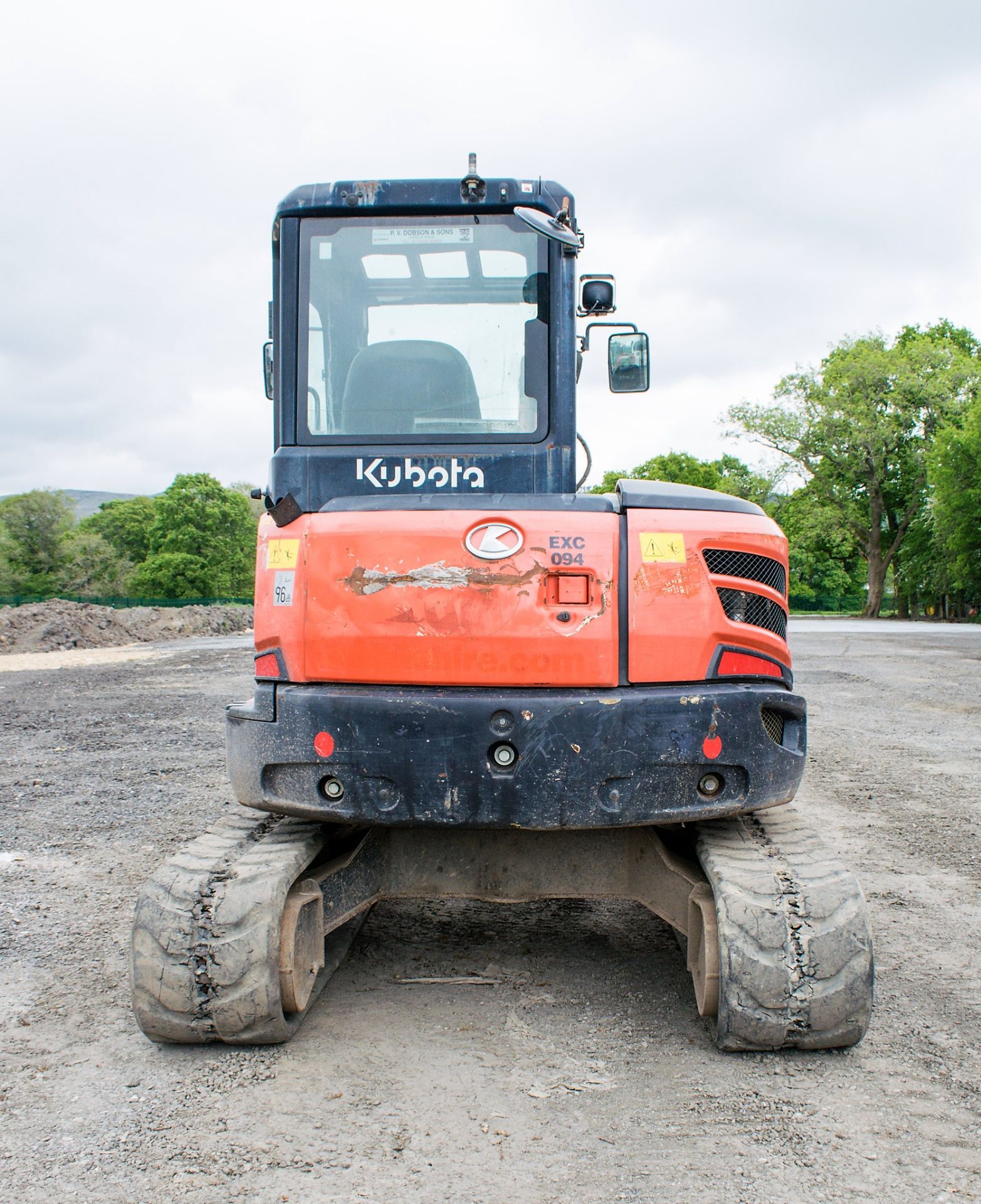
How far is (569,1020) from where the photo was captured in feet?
12.6

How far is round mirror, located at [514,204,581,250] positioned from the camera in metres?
3.77

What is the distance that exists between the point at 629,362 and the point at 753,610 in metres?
1.14

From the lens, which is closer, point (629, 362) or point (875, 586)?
point (629, 362)

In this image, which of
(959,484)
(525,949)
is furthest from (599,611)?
(959,484)

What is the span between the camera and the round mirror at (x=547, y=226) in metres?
3.77

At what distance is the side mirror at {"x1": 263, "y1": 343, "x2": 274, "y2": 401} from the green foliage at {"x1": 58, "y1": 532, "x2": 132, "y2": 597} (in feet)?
256

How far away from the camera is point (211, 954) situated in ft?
11.4

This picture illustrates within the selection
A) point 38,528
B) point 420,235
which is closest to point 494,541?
point 420,235

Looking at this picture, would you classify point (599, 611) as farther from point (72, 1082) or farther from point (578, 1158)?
point (72, 1082)

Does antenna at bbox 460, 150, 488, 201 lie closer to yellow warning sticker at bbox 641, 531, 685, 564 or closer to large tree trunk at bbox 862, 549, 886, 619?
yellow warning sticker at bbox 641, 531, 685, 564

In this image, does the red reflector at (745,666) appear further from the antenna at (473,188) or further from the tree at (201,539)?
the tree at (201,539)

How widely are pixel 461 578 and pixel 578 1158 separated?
5.70 ft

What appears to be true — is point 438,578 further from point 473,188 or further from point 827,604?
point 827,604

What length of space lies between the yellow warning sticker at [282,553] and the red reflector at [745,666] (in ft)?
4.94
